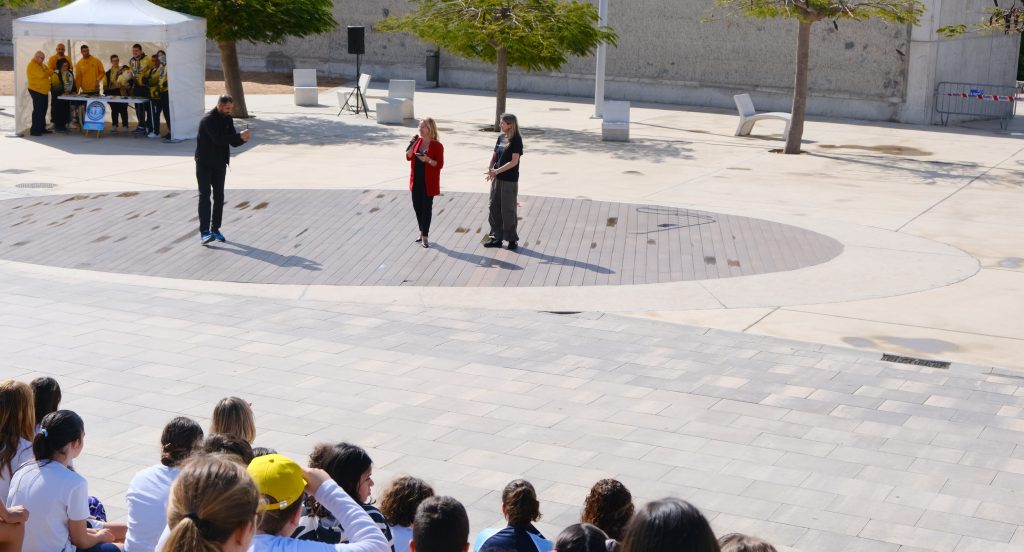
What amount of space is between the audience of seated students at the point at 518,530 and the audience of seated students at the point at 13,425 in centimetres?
214

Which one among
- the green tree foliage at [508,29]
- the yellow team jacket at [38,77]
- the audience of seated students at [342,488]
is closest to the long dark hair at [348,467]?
the audience of seated students at [342,488]

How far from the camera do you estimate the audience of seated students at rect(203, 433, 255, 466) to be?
15.4ft

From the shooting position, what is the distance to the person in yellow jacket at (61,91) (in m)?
23.5

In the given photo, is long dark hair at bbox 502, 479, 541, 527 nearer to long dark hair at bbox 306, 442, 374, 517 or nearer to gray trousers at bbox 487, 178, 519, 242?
long dark hair at bbox 306, 442, 374, 517

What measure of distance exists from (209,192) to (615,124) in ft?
40.0

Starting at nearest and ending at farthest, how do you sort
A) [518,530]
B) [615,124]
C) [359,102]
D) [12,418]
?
[518,530] → [12,418] → [615,124] → [359,102]

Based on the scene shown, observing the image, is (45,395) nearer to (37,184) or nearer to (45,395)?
(45,395)

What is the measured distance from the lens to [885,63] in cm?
2930

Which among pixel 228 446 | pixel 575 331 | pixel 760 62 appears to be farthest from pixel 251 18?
pixel 228 446

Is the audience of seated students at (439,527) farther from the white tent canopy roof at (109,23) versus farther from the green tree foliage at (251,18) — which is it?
the green tree foliage at (251,18)

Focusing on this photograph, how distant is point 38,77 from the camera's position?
22906 millimetres

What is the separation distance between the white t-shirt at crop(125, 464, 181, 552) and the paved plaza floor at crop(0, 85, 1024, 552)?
1.91 meters

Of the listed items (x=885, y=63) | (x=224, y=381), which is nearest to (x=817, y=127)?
(x=885, y=63)

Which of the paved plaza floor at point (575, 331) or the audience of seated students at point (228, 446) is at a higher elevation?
the audience of seated students at point (228, 446)
